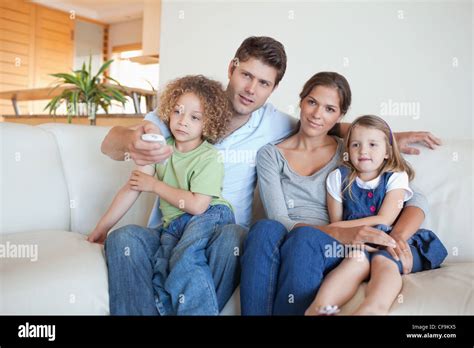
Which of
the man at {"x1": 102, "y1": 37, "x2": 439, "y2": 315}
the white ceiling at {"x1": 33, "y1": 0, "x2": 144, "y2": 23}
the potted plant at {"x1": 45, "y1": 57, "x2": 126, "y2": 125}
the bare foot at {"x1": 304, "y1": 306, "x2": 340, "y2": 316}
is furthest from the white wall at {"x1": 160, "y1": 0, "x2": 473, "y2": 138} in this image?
the white ceiling at {"x1": 33, "y1": 0, "x2": 144, "y2": 23}

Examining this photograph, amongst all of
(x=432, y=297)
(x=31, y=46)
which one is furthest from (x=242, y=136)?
(x=31, y=46)

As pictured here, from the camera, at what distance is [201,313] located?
4.32 feet

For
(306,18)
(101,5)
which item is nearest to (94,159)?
(306,18)

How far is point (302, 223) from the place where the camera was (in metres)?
1.54

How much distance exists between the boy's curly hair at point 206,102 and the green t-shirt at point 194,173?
64 millimetres

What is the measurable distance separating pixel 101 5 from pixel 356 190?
22.4 feet

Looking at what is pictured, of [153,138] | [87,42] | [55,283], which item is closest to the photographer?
[55,283]

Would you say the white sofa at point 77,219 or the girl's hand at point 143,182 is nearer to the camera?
the white sofa at point 77,219

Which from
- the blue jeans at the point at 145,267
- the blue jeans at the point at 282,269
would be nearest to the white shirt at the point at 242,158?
the blue jeans at the point at 145,267

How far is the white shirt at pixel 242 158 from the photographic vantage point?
1734 mm

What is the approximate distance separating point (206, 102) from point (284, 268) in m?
0.59

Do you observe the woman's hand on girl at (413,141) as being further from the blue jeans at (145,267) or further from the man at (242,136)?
the blue jeans at (145,267)

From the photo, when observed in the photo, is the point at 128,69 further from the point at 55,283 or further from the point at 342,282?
the point at 342,282

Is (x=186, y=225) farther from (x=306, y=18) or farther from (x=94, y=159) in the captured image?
(x=306, y=18)
